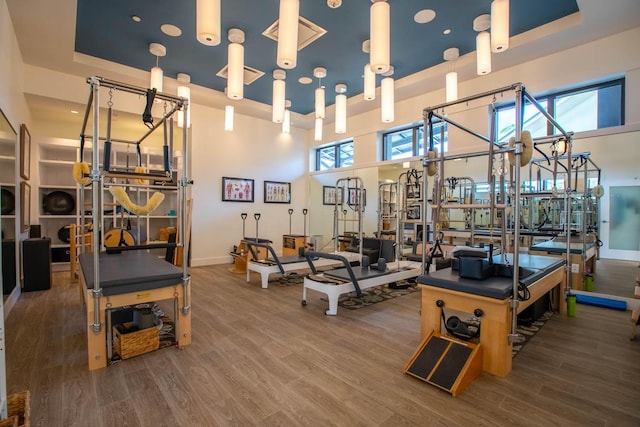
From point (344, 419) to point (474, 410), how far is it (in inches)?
32.6

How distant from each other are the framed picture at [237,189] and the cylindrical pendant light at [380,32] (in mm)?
5141

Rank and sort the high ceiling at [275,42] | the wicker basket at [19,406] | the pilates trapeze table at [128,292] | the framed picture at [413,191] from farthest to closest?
1. the framed picture at [413,191]
2. the high ceiling at [275,42]
3. the pilates trapeze table at [128,292]
4. the wicker basket at [19,406]

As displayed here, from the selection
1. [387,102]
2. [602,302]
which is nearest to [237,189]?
[387,102]

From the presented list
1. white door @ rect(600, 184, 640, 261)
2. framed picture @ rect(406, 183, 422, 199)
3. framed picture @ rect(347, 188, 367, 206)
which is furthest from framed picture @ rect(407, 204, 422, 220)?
white door @ rect(600, 184, 640, 261)

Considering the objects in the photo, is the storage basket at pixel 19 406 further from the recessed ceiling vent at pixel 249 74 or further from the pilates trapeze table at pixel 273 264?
the recessed ceiling vent at pixel 249 74

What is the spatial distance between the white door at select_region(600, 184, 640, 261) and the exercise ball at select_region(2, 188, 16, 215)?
7722mm

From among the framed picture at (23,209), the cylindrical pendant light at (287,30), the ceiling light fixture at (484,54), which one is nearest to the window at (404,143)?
the ceiling light fixture at (484,54)

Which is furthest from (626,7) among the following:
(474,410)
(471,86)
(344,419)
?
(344,419)

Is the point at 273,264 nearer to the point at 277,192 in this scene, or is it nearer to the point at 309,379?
the point at 309,379

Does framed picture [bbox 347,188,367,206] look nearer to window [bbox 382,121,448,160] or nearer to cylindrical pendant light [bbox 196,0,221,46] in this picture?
window [bbox 382,121,448,160]

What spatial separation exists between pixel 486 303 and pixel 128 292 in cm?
287

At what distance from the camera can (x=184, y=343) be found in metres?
2.85

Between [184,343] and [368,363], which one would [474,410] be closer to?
[368,363]

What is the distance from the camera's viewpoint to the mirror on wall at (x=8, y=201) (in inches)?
141
